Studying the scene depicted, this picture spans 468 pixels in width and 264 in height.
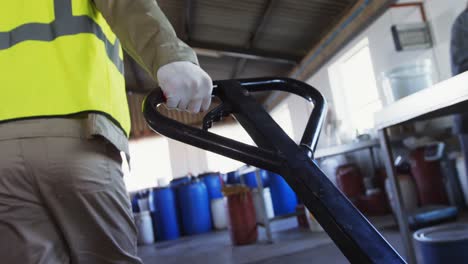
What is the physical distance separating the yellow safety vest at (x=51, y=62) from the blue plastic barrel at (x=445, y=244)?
3.90 feet

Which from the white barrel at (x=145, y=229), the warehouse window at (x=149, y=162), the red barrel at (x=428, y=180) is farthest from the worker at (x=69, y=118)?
the warehouse window at (x=149, y=162)

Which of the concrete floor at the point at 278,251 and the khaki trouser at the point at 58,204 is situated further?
the concrete floor at the point at 278,251

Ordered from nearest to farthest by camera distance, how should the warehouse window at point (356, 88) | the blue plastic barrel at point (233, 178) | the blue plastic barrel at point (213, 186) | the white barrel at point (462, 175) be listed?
the white barrel at point (462, 175)
the warehouse window at point (356, 88)
the blue plastic barrel at point (233, 178)
the blue plastic barrel at point (213, 186)

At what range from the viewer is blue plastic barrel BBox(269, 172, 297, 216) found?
5105 millimetres

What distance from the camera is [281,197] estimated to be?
5.12 m

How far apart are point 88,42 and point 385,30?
4056 millimetres

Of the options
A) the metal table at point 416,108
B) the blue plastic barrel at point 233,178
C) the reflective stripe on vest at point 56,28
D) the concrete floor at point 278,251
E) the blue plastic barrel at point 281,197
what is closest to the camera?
the reflective stripe on vest at point 56,28

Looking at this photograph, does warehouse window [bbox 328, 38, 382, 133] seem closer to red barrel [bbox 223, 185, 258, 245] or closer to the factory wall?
the factory wall

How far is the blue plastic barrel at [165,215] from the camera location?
20.2 feet

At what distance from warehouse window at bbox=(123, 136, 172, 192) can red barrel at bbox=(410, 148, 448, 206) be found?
19.5 ft

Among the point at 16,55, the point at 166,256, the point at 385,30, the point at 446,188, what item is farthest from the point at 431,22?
the point at 16,55

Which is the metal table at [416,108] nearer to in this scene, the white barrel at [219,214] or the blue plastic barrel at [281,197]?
the blue plastic barrel at [281,197]

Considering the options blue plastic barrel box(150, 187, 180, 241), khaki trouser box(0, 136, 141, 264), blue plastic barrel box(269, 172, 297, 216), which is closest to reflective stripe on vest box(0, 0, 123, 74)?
khaki trouser box(0, 136, 141, 264)

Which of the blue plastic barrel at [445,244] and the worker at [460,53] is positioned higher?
the worker at [460,53]
